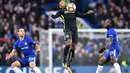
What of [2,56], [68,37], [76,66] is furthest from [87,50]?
[68,37]

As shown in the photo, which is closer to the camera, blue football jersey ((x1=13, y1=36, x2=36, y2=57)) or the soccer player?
blue football jersey ((x1=13, y1=36, x2=36, y2=57))

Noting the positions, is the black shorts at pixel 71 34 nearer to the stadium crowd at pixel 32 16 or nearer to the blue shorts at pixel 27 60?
the blue shorts at pixel 27 60

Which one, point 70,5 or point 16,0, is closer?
point 70,5

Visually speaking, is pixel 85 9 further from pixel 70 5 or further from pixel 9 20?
pixel 70 5

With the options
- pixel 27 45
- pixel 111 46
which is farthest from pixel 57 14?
pixel 111 46

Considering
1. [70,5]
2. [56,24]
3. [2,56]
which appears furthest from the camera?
[56,24]

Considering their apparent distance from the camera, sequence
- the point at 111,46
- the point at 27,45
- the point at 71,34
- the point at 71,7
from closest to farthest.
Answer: the point at 27,45 < the point at 111,46 < the point at 71,7 < the point at 71,34

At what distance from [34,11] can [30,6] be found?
2.06 ft

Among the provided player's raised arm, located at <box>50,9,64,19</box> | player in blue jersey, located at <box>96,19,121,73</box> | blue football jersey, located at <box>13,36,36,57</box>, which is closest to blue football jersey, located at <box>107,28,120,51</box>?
player in blue jersey, located at <box>96,19,121,73</box>

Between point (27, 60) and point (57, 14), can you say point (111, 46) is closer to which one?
point (57, 14)

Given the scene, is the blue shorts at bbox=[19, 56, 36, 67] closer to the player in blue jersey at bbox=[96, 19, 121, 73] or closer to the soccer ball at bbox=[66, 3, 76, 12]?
the soccer ball at bbox=[66, 3, 76, 12]

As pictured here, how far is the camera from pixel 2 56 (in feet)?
98.4

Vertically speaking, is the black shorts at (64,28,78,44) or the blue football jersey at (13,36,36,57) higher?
the black shorts at (64,28,78,44)

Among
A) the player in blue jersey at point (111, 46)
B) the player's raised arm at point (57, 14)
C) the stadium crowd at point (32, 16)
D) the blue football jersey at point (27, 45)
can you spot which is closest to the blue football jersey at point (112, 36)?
the player in blue jersey at point (111, 46)
